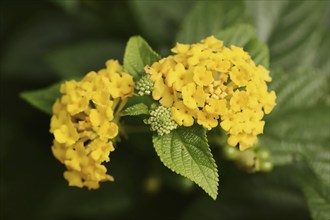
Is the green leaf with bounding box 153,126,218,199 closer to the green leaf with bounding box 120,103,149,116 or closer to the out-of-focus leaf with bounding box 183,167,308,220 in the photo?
the green leaf with bounding box 120,103,149,116

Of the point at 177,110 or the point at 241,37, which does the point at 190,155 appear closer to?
the point at 177,110

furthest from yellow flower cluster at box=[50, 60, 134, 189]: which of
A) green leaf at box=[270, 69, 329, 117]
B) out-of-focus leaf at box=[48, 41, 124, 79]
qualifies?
out-of-focus leaf at box=[48, 41, 124, 79]

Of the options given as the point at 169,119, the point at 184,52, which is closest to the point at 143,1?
the point at 184,52

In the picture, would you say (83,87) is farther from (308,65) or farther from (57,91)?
(308,65)

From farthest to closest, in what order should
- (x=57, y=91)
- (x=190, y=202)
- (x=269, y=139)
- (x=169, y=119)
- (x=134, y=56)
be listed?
1. (x=190, y=202)
2. (x=269, y=139)
3. (x=57, y=91)
4. (x=134, y=56)
5. (x=169, y=119)

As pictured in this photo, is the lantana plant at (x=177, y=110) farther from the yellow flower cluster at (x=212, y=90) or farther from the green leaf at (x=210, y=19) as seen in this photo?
the green leaf at (x=210, y=19)

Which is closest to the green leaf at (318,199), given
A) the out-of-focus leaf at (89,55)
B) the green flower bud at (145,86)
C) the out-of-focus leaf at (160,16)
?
the green flower bud at (145,86)

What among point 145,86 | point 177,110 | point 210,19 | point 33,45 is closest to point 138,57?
point 145,86
